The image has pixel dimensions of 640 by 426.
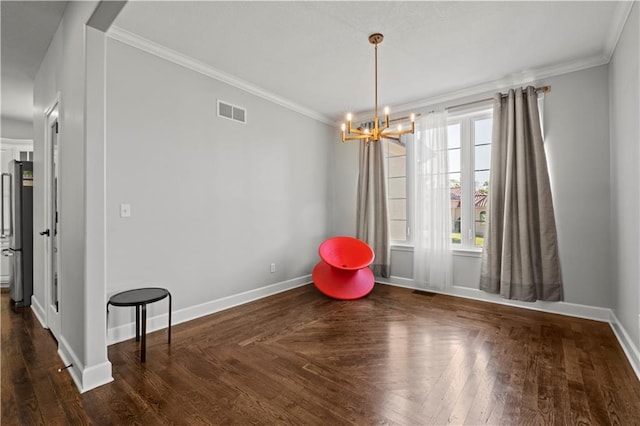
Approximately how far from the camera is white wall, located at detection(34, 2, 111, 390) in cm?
203

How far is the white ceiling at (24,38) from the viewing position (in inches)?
94.4

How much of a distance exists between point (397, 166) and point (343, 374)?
3450 millimetres

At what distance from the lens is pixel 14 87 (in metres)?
3.80

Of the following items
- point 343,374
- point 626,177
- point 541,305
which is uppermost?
point 626,177

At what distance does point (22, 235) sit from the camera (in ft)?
12.6

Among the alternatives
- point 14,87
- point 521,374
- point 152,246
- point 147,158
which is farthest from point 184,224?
point 521,374

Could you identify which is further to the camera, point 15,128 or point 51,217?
point 15,128

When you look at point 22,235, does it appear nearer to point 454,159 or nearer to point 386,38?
point 386,38

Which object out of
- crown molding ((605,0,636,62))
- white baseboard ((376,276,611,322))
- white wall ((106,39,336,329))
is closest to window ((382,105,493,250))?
white baseboard ((376,276,611,322))

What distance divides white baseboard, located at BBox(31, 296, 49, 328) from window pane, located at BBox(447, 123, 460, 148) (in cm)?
528

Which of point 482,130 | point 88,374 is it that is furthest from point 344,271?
point 88,374

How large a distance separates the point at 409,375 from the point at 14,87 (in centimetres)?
553

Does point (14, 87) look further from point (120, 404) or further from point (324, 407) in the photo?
point (324, 407)

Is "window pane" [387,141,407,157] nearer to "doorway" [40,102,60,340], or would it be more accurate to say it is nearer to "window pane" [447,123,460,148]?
"window pane" [447,123,460,148]
